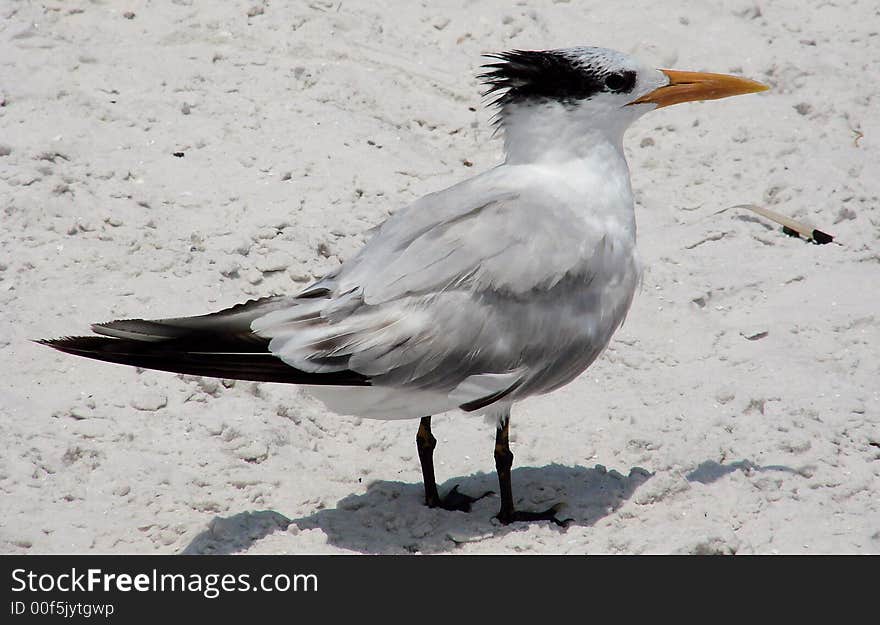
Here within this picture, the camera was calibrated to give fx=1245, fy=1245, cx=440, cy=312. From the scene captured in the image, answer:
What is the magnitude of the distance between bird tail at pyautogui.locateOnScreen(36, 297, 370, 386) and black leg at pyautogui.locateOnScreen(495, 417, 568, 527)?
594mm

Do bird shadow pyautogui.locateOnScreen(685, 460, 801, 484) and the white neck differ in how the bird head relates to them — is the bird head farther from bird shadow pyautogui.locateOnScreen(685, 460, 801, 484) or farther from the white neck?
bird shadow pyautogui.locateOnScreen(685, 460, 801, 484)

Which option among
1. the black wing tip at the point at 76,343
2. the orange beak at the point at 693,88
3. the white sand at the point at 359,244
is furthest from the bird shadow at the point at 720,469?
the black wing tip at the point at 76,343

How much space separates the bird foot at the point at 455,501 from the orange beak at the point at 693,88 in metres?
1.46

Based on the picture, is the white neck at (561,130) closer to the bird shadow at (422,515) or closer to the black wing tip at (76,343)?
the bird shadow at (422,515)

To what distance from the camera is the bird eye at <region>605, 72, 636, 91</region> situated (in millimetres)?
4117

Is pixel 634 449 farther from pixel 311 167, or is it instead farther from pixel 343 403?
pixel 311 167

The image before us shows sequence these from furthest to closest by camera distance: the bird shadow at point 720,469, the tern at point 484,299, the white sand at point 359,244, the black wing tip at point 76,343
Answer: the bird shadow at point 720,469
the white sand at point 359,244
the tern at point 484,299
the black wing tip at point 76,343

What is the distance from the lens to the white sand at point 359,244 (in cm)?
405

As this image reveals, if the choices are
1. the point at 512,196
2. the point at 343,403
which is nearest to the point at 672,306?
the point at 512,196

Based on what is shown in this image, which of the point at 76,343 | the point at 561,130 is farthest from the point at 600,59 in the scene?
the point at 76,343

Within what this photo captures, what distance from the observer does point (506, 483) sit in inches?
162

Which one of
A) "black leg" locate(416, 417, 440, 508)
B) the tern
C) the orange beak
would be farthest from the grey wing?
the orange beak

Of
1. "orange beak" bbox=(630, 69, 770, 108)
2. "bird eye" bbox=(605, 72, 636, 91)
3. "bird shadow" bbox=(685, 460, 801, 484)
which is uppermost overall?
"bird eye" bbox=(605, 72, 636, 91)

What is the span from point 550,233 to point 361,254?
0.63 metres
